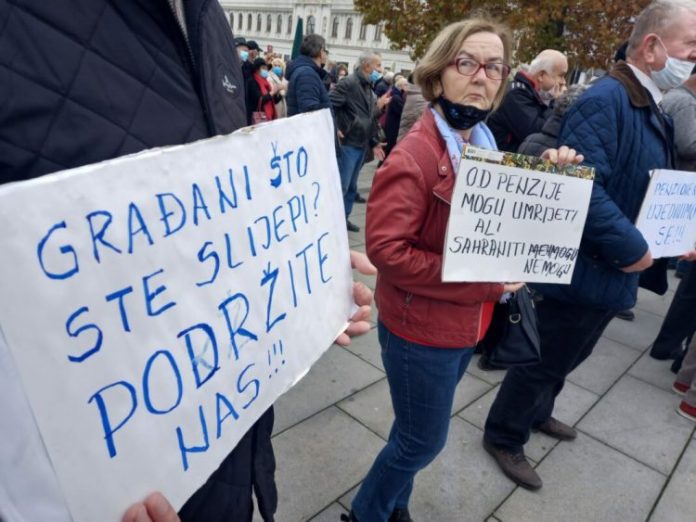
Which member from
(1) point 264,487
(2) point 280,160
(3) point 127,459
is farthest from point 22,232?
(1) point 264,487

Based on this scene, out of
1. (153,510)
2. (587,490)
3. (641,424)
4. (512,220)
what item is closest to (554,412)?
(641,424)

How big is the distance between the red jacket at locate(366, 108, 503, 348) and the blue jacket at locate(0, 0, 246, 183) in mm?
697

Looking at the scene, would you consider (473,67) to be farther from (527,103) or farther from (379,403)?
(527,103)

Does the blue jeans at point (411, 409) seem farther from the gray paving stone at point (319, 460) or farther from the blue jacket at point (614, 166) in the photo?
the blue jacket at point (614, 166)

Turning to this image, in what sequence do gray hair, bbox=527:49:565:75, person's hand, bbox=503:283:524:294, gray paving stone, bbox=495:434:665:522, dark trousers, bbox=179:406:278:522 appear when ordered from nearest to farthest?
dark trousers, bbox=179:406:278:522
person's hand, bbox=503:283:524:294
gray paving stone, bbox=495:434:665:522
gray hair, bbox=527:49:565:75

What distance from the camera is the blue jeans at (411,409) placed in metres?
1.67

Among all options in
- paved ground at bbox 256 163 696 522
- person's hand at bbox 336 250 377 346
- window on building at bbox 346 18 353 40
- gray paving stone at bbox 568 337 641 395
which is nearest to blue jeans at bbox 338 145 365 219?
paved ground at bbox 256 163 696 522

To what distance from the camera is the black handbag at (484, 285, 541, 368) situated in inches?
70.5

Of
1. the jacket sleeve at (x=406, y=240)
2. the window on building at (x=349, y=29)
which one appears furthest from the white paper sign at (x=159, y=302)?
the window on building at (x=349, y=29)

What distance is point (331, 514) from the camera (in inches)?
83.6

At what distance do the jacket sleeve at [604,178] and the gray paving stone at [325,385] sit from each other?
168cm

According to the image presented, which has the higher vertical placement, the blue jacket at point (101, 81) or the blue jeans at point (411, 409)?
the blue jacket at point (101, 81)

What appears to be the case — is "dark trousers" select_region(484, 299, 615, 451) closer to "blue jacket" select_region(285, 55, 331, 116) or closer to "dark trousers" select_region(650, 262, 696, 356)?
"dark trousers" select_region(650, 262, 696, 356)

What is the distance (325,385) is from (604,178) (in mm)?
1912
